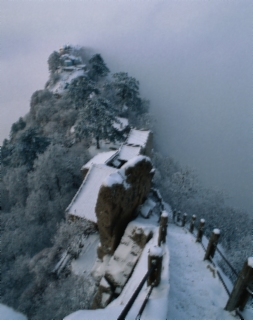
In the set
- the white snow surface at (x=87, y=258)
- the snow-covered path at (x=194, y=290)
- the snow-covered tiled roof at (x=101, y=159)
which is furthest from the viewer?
the snow-covered tiled roof at (x=101, y=159)

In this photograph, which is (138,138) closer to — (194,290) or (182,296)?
(194,290)

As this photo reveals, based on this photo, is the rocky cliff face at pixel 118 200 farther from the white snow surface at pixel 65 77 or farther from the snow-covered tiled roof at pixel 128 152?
the white snow surface at pixel 65 77

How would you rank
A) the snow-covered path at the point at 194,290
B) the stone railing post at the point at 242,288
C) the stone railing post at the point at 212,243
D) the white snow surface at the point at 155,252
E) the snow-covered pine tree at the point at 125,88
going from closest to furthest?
the stone railing post at the point at 242,288 < the white snow surface at the point at 155,252 < the snow-covered path at the point at 194,290 < the stone railing post at the point at 212,243 < the snow-covered pine tree at the point at 125,88

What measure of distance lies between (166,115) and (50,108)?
2683 centimetres

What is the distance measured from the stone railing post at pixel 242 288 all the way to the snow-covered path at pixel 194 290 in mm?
450

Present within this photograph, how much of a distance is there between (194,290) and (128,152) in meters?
17.4

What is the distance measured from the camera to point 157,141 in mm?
43750

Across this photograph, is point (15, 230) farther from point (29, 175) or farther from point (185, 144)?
point (185, 144)

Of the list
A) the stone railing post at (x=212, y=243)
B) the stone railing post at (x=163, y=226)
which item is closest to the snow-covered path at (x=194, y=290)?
the stone railing post at (x=212, y=243)

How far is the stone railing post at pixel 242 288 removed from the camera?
16.9 ft

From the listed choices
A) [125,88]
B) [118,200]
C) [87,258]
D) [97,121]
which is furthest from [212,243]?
[125,88]

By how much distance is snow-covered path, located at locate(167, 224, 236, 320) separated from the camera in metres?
6.14

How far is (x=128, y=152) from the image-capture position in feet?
76.8

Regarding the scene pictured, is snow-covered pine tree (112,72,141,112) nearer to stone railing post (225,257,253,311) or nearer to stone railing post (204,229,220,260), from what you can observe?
stone railing post (204,229,220,260)
